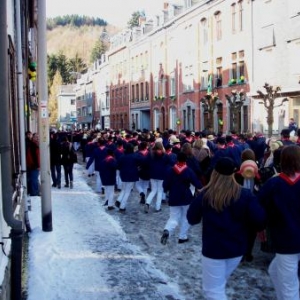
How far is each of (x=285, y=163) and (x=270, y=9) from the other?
26820mm

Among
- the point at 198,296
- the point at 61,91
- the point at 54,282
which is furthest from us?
the point at 61,91

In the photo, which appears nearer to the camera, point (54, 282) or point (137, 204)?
point (54, 282)

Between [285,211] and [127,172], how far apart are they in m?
8.09

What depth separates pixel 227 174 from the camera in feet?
17.1

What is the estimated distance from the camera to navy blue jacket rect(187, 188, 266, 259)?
5121mm

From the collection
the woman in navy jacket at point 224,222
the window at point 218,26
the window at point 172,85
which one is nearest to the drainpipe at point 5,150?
the woman in navy jacket at point 224,222

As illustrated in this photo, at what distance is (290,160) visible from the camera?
17.5ft

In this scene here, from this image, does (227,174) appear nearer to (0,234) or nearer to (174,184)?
(0,234)

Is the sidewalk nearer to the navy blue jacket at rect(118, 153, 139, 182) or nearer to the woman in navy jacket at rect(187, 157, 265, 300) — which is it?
the navy blue jacket at rect(118, 153, 139, 182)

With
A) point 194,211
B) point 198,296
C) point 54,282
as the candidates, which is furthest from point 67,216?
point 194,211

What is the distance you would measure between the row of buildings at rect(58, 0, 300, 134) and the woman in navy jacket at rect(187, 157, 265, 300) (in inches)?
934

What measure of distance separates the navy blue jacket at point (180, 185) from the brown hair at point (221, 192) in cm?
430

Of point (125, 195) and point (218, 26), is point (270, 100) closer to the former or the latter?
point (218, 26)

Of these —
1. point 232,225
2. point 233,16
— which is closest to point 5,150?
point 232,225
